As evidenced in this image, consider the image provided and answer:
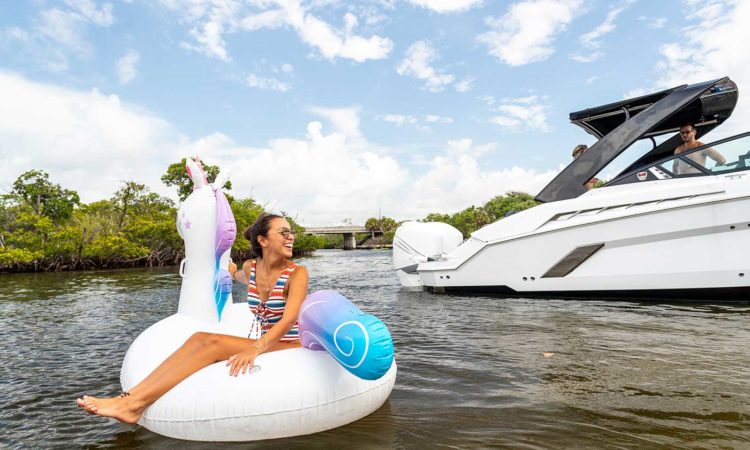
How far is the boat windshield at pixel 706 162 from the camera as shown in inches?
265

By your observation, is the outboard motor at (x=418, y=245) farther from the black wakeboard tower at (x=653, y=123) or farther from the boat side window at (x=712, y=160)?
the boat side window at (x=712, y=160)

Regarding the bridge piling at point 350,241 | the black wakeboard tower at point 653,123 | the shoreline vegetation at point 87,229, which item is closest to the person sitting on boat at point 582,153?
the black wakeboard tower at point 653,123

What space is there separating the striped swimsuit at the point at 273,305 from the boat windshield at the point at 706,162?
262 inches

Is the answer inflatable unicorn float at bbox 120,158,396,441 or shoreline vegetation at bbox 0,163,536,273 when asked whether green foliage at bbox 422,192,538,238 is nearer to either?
shoreline vegetation at bbox 0,163,536,273

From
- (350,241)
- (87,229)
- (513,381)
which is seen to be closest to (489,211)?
(350,241)

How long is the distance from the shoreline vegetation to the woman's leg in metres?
25.9

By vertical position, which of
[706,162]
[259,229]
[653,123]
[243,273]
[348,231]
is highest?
[348,231]

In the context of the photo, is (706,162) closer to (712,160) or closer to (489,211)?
(712,160)

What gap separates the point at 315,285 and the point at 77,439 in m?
10.7

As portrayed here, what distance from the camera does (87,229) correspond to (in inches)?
1076

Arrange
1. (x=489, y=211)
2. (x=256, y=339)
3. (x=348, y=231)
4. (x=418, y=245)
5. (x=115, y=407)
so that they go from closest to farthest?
(x=115, y=407) → (x=256, y=339) → (x=418, y=245) → (x=489, y=211) → (x=348, y=231)

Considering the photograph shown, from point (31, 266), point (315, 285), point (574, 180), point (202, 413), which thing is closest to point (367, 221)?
point (31, 266)

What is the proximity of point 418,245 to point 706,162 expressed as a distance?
5.32 m

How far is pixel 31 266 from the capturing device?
974 inches
